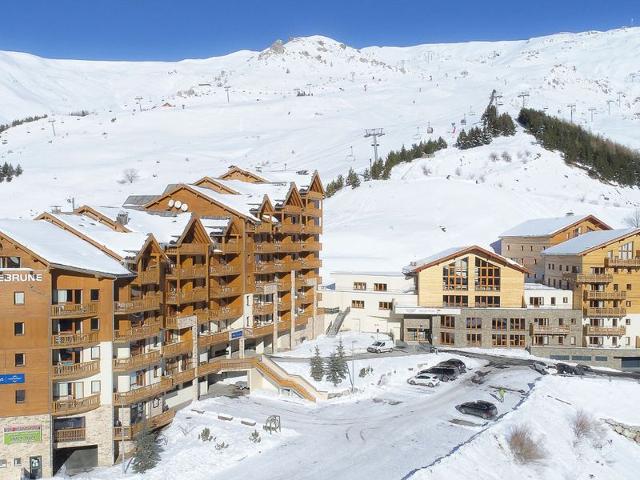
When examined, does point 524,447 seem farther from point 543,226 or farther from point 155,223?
point 543,226

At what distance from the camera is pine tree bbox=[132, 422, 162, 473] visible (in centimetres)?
4106

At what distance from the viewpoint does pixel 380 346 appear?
6656 centimetres

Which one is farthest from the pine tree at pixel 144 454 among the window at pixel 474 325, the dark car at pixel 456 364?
the window at pixel 474 325

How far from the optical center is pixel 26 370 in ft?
136

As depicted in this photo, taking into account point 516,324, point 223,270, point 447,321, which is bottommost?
point 516,324

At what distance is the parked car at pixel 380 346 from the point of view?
65938mm

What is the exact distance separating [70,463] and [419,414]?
22887mm

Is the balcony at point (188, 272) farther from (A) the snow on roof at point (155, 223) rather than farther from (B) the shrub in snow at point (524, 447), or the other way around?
(B) the shrub in snow at point (524, 447)

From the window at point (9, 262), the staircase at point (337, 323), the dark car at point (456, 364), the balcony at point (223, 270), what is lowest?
the dark car at point (456, 364)

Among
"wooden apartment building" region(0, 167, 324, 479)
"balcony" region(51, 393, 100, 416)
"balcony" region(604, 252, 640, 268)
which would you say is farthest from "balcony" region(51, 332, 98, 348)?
"balcony" region(604, 252, 640, 268)

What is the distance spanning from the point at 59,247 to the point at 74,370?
7581 millimetres

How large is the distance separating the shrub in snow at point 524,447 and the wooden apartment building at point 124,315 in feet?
54.3

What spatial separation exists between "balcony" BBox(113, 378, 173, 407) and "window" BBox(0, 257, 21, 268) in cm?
981

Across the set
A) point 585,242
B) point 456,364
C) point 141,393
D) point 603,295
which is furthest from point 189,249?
point 585,242
